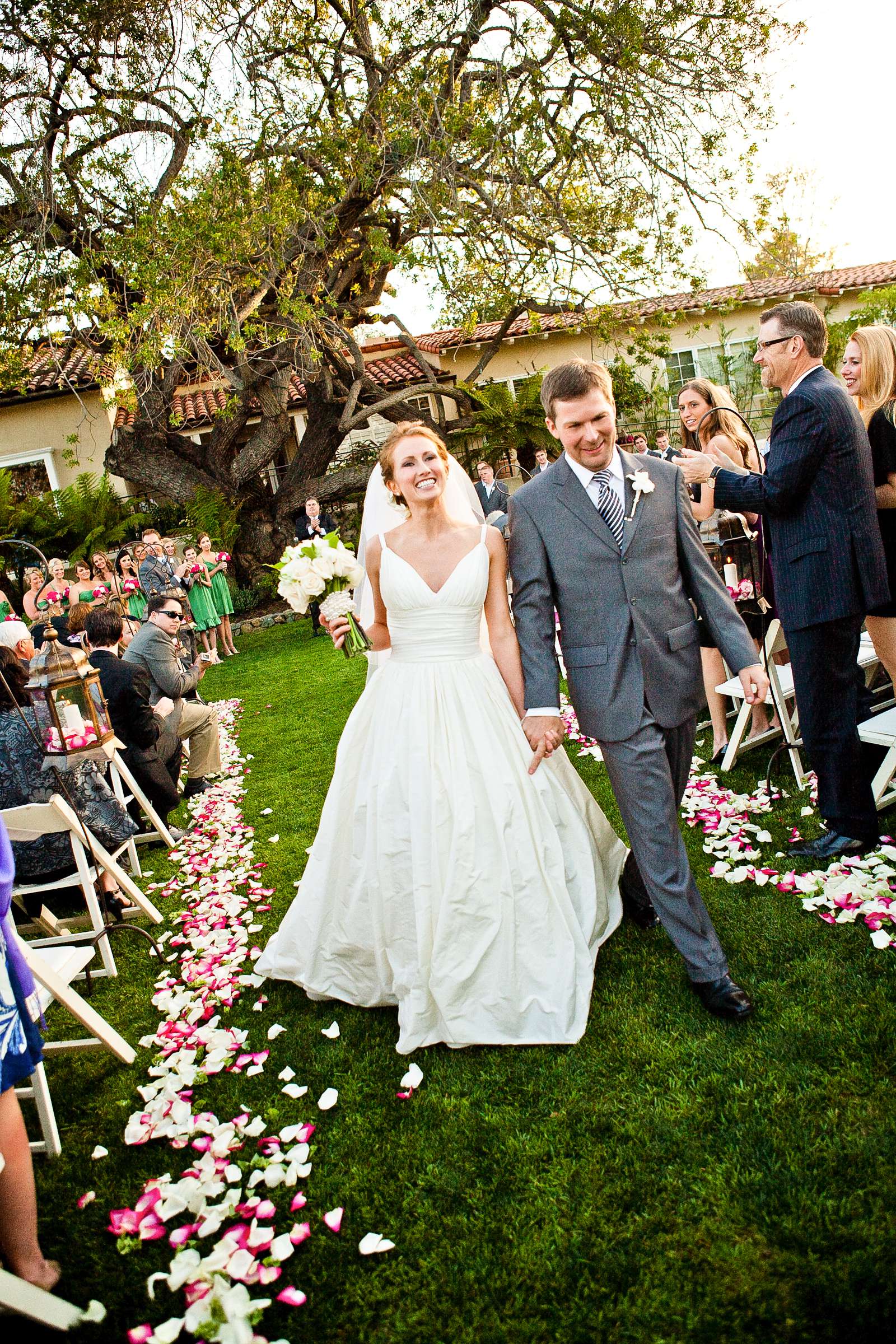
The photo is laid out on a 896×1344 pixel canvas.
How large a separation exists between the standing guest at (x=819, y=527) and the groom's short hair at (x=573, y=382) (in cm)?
72

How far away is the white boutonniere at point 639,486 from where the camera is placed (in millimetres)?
3057

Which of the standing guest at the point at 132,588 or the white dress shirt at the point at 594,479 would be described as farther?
the standing guest at the point at 132,588

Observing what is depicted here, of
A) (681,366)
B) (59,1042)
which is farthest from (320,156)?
(681,366)

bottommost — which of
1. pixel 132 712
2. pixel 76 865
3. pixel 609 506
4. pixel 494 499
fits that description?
pixel 76 865

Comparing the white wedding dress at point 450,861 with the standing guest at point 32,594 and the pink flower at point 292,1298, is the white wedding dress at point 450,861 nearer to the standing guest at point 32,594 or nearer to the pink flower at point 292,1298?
the pink flower at point 292,1298

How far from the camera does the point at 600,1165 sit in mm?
2559

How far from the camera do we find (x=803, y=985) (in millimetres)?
3219

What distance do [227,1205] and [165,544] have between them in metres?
11.6

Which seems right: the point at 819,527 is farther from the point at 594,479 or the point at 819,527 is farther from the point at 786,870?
the point at 786,870

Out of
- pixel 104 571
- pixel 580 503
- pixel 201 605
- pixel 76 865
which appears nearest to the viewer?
pixel 580 503

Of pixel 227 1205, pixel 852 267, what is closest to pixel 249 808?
pixel 227 1205

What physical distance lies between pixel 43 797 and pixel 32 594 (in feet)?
21.6

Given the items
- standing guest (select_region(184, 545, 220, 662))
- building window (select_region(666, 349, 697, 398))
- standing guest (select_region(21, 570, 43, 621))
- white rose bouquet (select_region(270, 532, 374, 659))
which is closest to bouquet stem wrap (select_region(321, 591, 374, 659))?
white rose bouquet (select_region(270, 532, 374, 659))

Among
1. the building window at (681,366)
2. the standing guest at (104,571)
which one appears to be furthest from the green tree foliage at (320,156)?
the building window at (681,366)
